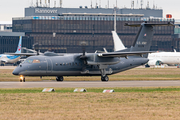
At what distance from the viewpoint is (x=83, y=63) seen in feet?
140

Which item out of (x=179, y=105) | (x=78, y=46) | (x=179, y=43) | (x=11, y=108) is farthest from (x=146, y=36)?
(x=179, y=43)

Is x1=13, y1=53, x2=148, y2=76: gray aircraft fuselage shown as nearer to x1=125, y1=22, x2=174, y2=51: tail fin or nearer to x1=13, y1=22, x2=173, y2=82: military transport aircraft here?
x1=13, y1=22, x2=173, y2=82: military transport aircraft

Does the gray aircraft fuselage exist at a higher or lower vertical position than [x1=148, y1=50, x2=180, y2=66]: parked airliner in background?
higher

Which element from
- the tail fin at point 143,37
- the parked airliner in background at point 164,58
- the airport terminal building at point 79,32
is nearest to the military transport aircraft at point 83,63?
the tail fin at point 143,37

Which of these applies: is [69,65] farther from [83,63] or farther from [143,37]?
[143,37]

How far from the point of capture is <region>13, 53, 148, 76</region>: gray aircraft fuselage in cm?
3906

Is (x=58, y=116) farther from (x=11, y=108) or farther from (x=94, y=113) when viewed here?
(x=11, y=108)

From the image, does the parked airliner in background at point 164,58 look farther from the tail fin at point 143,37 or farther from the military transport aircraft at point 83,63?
the military transport aircraft at point 83,63

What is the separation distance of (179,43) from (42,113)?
145713 mm

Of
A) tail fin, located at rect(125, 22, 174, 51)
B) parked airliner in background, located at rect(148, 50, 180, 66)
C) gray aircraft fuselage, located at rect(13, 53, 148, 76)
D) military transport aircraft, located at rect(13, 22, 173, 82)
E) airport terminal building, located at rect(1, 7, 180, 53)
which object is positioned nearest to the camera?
gray aircraft fuselage, located at rect(13, 53, 148, 76)

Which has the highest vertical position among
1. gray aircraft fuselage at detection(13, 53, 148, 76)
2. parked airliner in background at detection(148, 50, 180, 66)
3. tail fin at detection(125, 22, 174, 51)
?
tail fin at detection(125, 22, 174, 51)

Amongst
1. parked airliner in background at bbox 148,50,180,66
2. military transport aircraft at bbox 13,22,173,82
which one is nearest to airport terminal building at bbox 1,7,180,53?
parked airliner in background at bbox 148,50,180,66

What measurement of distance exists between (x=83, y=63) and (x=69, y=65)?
1929 millimetres

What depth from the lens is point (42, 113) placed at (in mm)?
17359
